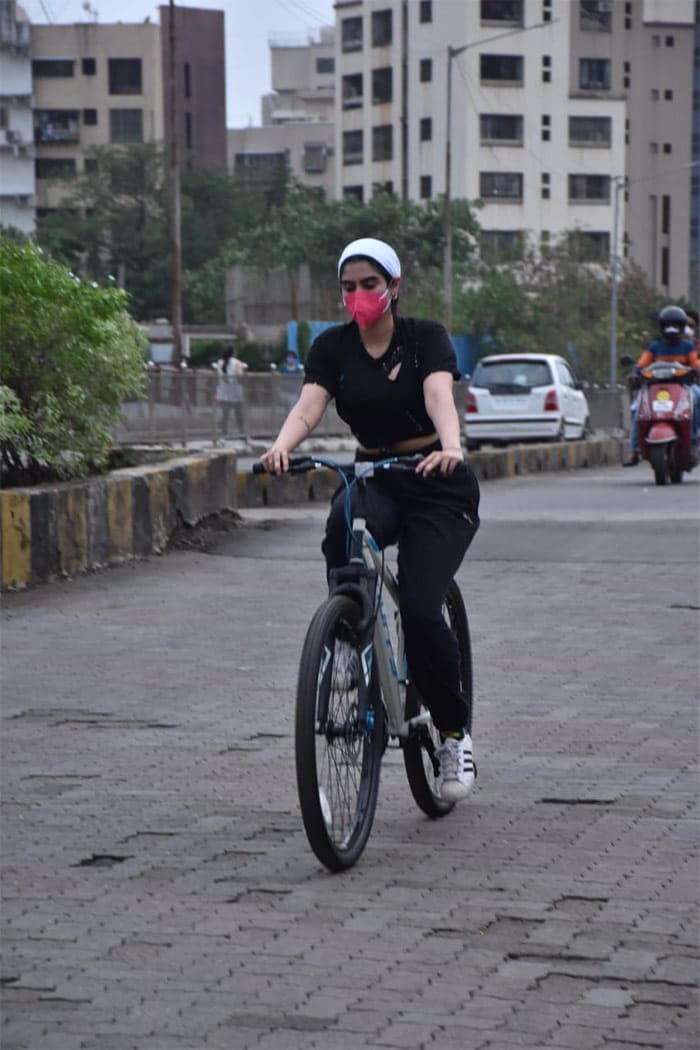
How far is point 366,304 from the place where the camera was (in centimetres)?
581

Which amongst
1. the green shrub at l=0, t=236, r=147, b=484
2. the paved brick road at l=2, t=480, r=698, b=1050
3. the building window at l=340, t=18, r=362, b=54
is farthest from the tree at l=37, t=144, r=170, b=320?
the paved brick road at l=2, t=480, r=698, b=1050

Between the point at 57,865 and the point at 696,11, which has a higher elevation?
the point at 696,11

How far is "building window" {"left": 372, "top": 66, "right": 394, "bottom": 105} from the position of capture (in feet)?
338

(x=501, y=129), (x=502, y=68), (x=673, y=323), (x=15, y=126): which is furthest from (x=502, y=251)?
(x=673, y=323)

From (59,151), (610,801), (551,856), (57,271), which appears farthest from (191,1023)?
(59,151)

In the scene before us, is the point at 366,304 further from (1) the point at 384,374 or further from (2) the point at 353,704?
(2) the point at 353,704

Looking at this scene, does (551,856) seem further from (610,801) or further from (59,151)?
(59,151)

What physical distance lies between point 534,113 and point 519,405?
70.0 m

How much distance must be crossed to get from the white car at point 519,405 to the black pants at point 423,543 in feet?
88.2

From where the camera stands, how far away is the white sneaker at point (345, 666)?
5.49 metres

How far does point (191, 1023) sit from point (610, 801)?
244cm

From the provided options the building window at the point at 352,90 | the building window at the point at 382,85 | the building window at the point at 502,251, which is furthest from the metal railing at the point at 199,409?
the building window at the point at 352,90

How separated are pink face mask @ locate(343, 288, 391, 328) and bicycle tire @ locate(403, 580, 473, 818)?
0.89m

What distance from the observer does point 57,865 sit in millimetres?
5566
